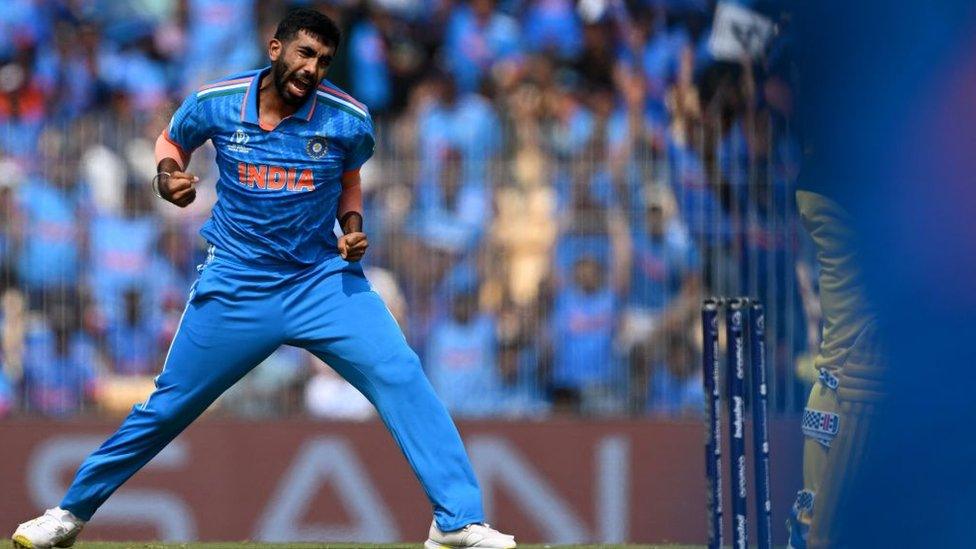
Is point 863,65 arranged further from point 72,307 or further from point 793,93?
point 72,307

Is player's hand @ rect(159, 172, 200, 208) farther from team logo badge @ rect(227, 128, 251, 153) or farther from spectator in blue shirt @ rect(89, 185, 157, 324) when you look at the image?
spectator in blue shirt @ rect(89, 185, 157, 324)

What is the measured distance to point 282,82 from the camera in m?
5.84

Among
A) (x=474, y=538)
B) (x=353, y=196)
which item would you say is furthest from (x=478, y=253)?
(x=474, y=538)

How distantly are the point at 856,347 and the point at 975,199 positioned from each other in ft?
2.46

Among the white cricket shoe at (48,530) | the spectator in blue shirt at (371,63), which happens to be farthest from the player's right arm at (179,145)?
the spectator in blue shirt at (371,63)

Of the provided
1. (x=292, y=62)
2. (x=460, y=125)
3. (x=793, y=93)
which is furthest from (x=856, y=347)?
(x=460, y=125)

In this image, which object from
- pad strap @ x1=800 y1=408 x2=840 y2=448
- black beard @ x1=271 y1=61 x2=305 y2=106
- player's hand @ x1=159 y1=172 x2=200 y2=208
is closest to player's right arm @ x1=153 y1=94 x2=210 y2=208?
player's hand @ x1=159 y1=172 x2=200 y2=208

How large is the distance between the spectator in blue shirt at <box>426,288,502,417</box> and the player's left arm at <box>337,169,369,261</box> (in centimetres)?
291

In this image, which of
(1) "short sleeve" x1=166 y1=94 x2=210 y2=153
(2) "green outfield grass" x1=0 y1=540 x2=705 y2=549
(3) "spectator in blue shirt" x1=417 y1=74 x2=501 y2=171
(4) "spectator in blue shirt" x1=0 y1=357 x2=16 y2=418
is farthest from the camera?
(3) "spectator in blue shirt" x1=417 y1=74 x2=501 y2=171

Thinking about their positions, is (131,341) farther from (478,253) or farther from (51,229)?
(478,253)

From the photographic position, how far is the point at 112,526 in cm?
855

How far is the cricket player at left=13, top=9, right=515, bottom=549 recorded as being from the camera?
5844mm

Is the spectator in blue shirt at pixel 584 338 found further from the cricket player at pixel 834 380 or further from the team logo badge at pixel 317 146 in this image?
the team logo badge at pixel 317 146

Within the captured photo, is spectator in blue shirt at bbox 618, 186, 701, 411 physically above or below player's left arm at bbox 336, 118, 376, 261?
below
